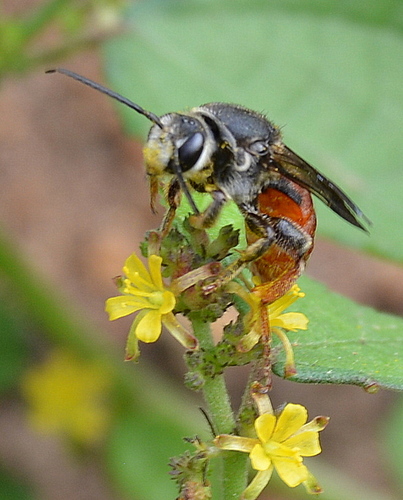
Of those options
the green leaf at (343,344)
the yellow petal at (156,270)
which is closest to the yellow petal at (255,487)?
the green leaf at (343,344)

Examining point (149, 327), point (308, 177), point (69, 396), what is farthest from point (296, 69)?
point (69, 396)

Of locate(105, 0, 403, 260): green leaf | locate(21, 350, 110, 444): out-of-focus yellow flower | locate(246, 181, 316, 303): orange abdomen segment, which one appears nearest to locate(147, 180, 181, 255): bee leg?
locate(246, 181, 316, 303): orange abdomen segment

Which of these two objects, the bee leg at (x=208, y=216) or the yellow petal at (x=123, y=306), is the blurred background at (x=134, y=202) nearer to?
the bee leg at (x=208, y=216)

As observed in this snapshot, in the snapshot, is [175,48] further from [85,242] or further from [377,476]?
[377,476]

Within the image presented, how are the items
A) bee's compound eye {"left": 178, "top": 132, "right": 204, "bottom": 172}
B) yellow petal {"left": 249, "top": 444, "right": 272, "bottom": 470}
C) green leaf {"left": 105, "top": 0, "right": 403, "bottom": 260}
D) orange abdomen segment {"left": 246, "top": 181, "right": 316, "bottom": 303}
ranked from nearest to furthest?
yellow petal {"left": 249, "top": 444, "right": 272, "bottom": 470} < bee's compound eye {"left": 178, "top": 132, "right": 204, "bottom": 172} < orange abdomen segment {"left": 246, "top": 181, "right": 316, "bottom": 303} < green leaf {"left": 105, "top": 0, "right": 403, "bottom": 260}

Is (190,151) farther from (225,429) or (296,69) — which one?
(296,69)

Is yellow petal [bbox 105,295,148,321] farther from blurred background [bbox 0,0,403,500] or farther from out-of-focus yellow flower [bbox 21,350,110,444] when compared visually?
out-of-focus yellow flower [bbox 21,350,110,444]
